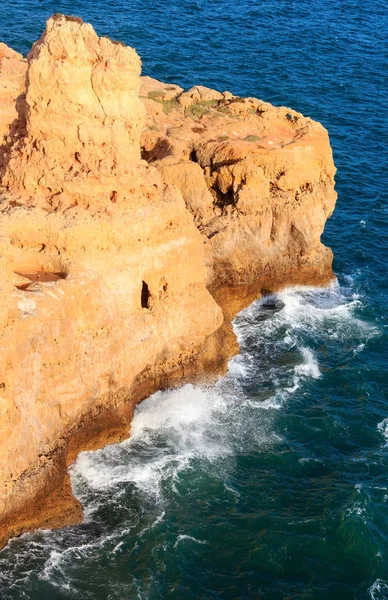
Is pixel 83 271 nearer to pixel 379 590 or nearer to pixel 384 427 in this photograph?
pixel 384 427

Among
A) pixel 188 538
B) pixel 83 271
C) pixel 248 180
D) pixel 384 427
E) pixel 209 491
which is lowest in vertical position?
pixel 188 538

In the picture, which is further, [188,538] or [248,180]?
[248,180]

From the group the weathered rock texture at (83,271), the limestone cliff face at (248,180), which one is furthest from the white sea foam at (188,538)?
the limestone cliff face at (248,180)

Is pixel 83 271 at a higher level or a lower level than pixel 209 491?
higher

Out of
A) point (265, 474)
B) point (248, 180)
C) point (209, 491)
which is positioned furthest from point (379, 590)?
point (248, 180)

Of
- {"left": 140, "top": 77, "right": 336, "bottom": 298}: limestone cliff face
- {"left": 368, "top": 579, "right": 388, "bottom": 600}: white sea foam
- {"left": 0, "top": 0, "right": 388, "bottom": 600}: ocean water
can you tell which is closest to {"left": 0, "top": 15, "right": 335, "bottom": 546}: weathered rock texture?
{"left": 140, "top": 77, "right": 336, "bottom": 298}: limestone cliff face

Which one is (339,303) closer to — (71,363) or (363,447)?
(363,447)

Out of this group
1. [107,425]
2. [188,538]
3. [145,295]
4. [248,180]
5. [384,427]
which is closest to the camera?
[188,538]

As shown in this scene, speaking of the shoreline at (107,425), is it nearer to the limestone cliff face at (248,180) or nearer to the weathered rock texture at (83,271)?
the weathered rock texture at (83,271)
